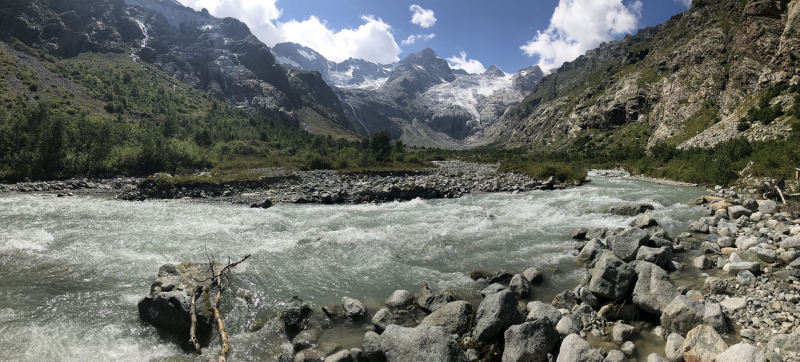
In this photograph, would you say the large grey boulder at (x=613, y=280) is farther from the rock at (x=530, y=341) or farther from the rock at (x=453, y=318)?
the rock at (x=453, y=318)

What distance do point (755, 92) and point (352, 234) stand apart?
5673 centimetres

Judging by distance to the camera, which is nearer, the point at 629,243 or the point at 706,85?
the point at 629,243

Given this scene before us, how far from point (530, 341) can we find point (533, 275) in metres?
4.18

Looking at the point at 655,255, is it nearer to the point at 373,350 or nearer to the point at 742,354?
the point at 742,354

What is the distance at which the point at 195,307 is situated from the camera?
799 cm

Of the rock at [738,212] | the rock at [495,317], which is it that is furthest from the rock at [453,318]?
the rock at [738,212]

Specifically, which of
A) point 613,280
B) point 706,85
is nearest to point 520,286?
point 613,280

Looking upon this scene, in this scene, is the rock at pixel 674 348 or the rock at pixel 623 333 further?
the rock at pixel 623 333

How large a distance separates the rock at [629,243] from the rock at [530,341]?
5.90 m

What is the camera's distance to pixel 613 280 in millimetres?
7844

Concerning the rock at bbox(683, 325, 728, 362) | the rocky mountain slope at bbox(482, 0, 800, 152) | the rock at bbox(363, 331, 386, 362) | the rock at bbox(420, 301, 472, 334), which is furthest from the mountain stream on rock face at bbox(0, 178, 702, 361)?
the rocky mountain slope at bbox(482, 0, 800, 152)

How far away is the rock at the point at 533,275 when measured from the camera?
998 centimetres

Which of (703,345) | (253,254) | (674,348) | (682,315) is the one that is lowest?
(253,254)

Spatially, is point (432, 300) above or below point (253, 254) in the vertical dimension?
above
